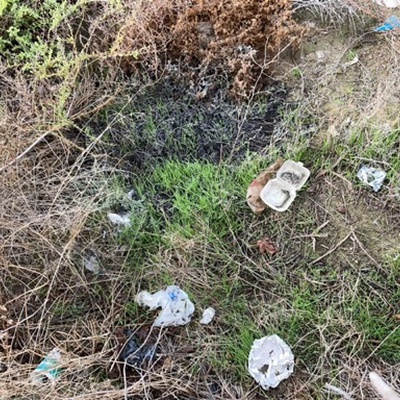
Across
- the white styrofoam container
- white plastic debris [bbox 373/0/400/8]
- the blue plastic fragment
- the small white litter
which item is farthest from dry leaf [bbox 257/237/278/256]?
white plastic debris [bbox 373/0/400/8]

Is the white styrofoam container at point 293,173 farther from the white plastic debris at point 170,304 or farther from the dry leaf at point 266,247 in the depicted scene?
the white plastic debris at point 170,304

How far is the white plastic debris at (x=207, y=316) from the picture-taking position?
2.12 m

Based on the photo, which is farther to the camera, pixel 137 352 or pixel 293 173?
pixel 293 173

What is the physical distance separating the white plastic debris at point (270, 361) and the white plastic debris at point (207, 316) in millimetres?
187

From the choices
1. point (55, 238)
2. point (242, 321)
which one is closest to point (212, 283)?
point (242, 321)

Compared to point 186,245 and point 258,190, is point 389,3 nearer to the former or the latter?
point 258,190

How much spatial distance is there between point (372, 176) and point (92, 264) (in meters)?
1.18

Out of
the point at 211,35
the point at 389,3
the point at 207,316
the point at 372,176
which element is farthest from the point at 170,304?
the point at 389,3

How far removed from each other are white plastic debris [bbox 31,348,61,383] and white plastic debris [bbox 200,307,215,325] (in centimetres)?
53

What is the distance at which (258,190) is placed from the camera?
228 centimetres

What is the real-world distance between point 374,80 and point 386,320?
1.11 meters

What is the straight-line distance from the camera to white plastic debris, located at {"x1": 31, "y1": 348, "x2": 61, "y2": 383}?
1.96m

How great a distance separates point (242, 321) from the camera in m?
2.11

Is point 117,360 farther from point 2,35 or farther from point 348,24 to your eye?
point 348,24
